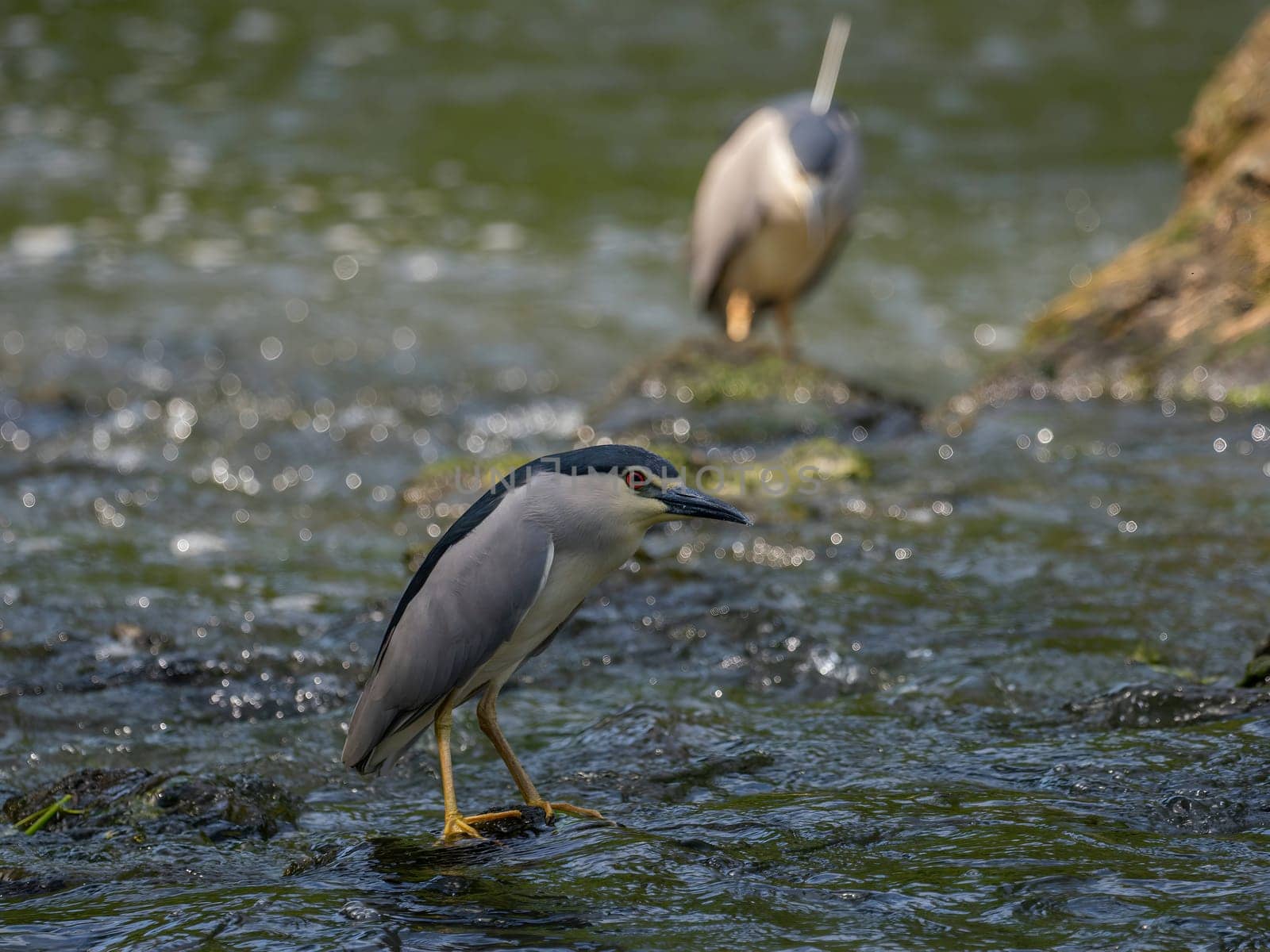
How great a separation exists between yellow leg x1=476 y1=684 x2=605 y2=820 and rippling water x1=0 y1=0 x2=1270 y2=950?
0.16 metres

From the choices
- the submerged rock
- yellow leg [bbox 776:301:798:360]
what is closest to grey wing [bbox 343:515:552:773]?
the submerged rock

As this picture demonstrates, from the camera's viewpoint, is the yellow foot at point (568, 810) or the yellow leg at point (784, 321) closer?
the yellow foot at point (568, 810)

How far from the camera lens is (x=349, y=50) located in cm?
1786

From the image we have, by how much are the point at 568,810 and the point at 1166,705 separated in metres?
1.73

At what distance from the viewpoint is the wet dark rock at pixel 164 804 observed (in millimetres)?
4031

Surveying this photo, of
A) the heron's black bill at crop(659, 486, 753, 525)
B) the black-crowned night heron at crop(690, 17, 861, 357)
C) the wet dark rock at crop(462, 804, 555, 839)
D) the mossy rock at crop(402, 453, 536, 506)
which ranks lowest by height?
the wet dark rock at crop(462, 804, 555, 839)

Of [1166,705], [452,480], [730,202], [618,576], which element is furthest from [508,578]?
[730,202]

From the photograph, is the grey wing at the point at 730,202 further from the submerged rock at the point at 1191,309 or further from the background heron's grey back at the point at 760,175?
the submerged rock at the point at 1191,309

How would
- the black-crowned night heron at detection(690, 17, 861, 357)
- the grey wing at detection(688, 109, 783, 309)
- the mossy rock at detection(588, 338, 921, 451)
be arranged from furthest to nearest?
the grey wing at detection(688, 109, 783, 309) → the black-crowned night heron at detection(690, 17, 861, 357) → the mossy rock at detection(588, 338, 921, 451)

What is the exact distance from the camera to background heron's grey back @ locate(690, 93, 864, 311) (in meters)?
9.05

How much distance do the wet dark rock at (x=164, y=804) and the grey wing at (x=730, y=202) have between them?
19.7ft

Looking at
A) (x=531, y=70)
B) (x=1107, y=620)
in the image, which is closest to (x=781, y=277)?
(x=1107, y=620)

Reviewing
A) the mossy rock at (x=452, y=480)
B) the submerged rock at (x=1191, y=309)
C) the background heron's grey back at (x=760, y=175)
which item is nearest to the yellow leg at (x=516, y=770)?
the mossy rock at (x=452, y=480)

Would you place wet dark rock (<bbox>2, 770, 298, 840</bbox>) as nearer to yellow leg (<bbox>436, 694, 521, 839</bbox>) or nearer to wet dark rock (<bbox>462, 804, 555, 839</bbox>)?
yellow leg (<bbox>436, 694, 521, 839</bbox>)
